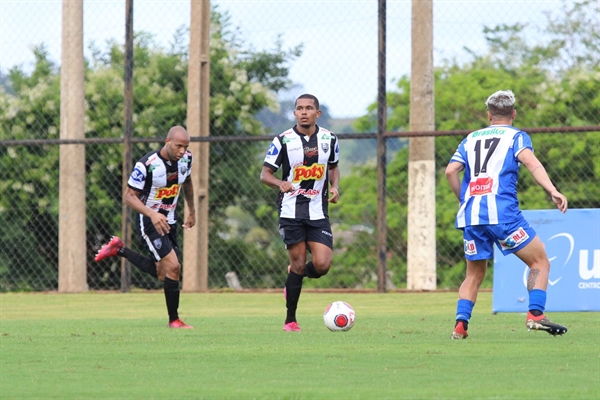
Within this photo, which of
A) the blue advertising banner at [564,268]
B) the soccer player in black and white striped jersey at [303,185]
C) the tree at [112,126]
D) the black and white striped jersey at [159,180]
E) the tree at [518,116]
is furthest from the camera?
the tree at [518,116]

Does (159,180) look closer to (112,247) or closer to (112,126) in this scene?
(112,247)

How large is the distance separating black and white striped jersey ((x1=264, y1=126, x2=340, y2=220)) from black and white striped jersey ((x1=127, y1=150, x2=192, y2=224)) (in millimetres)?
1029

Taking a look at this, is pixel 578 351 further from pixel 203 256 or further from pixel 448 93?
pixel 448 93

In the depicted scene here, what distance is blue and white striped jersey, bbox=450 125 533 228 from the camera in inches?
331

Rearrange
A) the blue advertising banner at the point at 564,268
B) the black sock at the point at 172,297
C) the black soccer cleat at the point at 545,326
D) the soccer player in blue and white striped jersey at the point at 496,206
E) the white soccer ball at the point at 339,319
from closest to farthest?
the black soccer cleat at the point at 545,326 → the soccer player in blue and white striped jersey at the point at 496,206 → the white soccer ball at the point at 339,319 → the black sock at the point at 172,297 → the blue advertising banner at the point at 564,268

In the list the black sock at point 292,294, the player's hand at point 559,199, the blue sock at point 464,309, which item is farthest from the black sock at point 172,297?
the player's hand at point 559,199

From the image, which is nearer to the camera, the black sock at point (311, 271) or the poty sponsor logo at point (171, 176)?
the black sock at point (311, 271)

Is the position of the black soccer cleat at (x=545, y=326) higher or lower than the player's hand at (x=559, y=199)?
lower

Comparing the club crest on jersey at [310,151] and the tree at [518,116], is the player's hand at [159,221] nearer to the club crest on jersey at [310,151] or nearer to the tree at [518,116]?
the club crest on jersey at [310,151]

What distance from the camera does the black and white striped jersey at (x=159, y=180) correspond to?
1044cm

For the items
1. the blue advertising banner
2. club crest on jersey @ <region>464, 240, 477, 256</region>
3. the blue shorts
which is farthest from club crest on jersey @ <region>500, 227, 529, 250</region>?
the blue advertising banner

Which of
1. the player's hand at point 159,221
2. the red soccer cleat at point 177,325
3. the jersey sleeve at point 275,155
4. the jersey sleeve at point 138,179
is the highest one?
the jersey sleeve at point 275,155

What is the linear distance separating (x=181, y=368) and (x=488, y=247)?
9.31 feet

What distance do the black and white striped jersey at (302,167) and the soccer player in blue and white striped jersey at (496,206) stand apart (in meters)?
1.69
